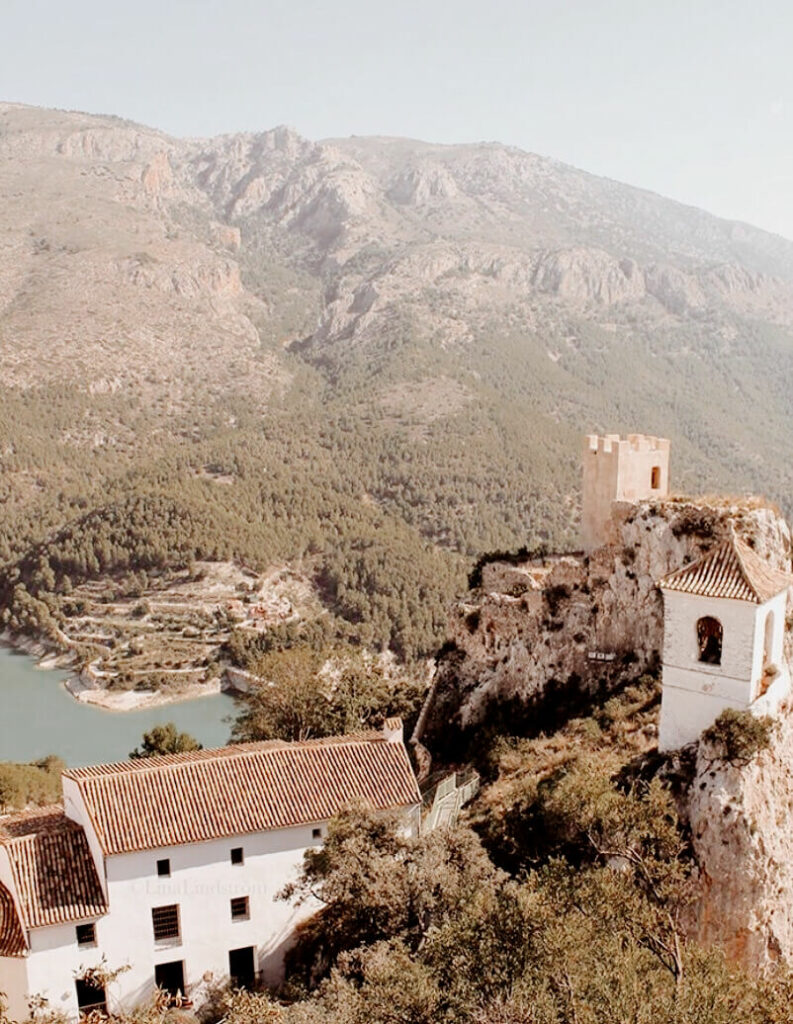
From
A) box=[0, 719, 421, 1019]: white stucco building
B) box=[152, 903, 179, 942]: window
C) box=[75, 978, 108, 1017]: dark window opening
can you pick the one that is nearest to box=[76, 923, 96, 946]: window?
box=[0, 719, 421, 1019]: white stucco building

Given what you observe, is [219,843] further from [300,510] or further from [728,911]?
[300,510]

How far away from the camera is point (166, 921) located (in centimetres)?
2098

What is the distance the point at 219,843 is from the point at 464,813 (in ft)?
18.6

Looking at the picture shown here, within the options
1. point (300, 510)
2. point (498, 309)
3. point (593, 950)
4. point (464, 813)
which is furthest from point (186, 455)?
point (593, 950)

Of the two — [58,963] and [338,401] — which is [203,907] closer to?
[58,963]

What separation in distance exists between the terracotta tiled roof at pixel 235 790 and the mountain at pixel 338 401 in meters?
64.5

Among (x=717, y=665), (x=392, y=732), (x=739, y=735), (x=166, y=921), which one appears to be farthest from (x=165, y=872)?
(x=717, y=665)

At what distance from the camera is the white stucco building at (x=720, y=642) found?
1889 cm

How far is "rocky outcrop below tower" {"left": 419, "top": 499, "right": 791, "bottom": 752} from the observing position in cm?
2400

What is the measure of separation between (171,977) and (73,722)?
58205mm

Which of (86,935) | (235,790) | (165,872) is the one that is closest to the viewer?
(86,935)

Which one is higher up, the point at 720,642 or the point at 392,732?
the point at 720,642

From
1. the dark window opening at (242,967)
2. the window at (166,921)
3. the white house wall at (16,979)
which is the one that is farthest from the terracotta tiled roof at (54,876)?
the dark window opening at (242,967)

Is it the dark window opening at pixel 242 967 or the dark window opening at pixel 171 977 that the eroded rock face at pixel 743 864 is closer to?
the dark window opening at pixel 242 967
